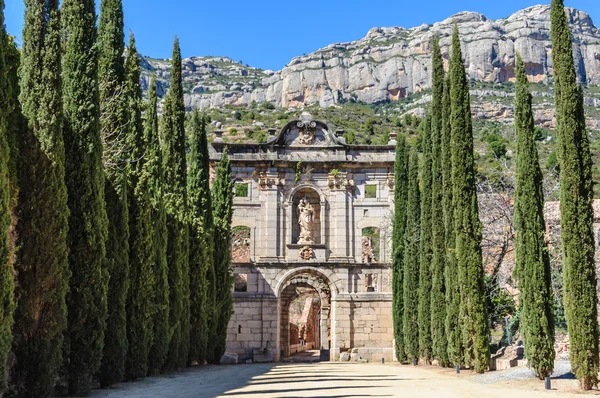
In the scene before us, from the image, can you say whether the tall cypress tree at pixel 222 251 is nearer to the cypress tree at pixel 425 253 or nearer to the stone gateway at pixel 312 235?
the stone gateway at pixel 312 235

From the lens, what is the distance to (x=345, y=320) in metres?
31.9

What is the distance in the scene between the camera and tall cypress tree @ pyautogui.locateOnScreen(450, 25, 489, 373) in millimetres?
18422

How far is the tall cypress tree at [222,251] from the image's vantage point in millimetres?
27422

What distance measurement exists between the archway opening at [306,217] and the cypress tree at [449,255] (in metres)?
12.8

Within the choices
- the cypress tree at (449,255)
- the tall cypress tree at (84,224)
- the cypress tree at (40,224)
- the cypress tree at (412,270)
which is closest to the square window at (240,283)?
the cypress tree at (412,270)

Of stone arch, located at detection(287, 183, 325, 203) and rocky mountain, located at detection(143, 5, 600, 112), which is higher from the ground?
rocky mountain, located at detection(143, 5, 600, 112)

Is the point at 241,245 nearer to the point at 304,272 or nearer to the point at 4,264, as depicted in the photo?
the point at 304,272

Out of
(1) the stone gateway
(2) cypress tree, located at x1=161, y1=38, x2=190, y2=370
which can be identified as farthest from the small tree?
(1) the stone gateway

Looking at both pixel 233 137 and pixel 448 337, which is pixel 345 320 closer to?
pixel 448 337

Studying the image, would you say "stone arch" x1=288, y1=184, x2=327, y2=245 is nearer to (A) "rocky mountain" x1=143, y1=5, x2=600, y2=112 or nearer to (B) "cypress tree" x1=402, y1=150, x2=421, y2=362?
(B) "cypress tree" x1=402, y1=150, x2=421, y2=362

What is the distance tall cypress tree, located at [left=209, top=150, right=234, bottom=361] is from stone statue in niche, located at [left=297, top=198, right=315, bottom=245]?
187 inches

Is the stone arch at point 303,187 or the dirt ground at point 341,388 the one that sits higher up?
the stone arch at point 303,187

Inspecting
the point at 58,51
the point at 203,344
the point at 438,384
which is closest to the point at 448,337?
the point at 438,384

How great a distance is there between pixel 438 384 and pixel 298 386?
304 cm
